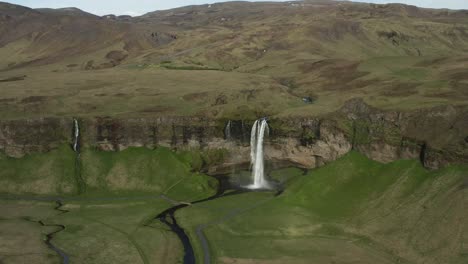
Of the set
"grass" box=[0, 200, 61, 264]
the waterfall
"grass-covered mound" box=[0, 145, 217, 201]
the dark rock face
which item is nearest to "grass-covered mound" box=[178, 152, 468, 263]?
"grass-covered mound" box=[0, 145, 217, 201]

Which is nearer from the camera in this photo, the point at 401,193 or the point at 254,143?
the point at 401,193

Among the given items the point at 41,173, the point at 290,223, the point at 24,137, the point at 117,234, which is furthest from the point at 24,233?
the point at 290,223

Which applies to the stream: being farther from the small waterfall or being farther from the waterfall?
the small waterfall

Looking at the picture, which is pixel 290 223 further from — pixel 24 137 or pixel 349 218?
pixel 24 137

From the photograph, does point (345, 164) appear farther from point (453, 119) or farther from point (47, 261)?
point (47, 261)

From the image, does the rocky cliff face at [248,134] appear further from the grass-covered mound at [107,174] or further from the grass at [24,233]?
the grass at [24,233]

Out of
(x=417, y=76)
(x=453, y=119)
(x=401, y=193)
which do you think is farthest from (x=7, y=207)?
(x=417, y=76)
